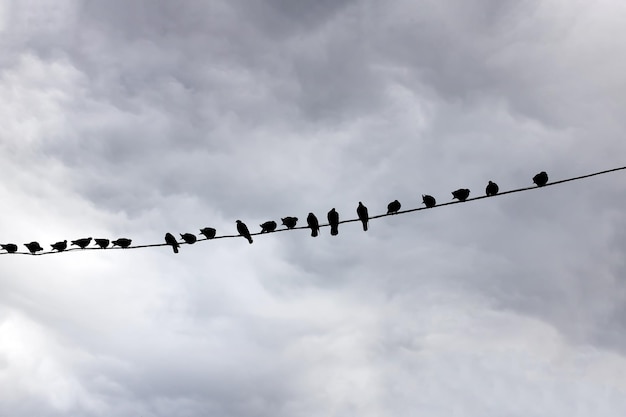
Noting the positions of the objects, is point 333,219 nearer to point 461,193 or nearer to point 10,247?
point 461,193

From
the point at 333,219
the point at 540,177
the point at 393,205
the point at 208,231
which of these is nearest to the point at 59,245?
the point at 208,231

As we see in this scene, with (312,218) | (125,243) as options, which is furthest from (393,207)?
(125,243)

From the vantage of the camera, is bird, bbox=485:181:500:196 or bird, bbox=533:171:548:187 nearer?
bird, bbox=533:171:548:187

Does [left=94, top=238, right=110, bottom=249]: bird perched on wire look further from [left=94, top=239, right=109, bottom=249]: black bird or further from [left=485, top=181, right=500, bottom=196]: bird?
[left=485, top=181, right=500, bottom=196]: bird

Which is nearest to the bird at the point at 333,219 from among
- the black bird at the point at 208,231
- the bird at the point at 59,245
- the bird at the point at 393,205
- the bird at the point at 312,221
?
the bird at the point at 312,221

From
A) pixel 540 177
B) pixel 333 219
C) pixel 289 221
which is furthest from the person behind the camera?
pixel 333 219

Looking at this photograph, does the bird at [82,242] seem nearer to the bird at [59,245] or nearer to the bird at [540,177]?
the bird at [59,245]

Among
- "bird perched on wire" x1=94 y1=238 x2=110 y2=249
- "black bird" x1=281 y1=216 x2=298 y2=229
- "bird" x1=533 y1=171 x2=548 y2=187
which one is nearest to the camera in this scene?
"bird" x1=533 y1=171 x2=548 y2=187

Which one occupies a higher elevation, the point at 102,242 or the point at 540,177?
the point at 102,242

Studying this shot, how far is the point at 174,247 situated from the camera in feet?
64.0

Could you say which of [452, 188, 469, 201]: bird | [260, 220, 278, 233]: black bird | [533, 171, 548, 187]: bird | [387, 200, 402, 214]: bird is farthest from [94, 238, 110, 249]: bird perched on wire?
[533, 171, 548, 187]: bird

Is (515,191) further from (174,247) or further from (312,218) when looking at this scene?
(174,247)

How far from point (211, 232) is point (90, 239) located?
5170 millimetres

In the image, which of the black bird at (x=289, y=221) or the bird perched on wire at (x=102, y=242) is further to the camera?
the bird perched on wire at (x=102, y=242)
